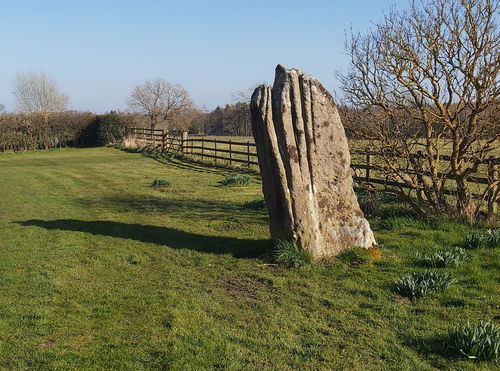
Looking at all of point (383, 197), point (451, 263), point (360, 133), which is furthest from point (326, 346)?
point (383, 197)

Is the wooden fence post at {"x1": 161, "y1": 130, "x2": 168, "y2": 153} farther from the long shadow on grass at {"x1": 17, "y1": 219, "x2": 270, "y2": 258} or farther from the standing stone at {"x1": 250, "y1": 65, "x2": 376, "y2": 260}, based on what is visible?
the standing stone at {"x1": 250, "y1": 65, "x2": 376, "y2": 260}

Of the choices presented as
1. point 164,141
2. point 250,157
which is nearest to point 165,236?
point 250,157

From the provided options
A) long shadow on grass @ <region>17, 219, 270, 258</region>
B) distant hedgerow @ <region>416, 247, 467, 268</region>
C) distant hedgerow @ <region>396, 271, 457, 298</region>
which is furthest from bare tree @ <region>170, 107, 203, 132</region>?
distant hedgerow @ <region>396, 271, 457, 298</region>

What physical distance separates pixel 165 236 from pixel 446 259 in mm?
5346

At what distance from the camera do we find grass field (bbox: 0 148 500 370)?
451cm

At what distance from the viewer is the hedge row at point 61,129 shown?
111 feet

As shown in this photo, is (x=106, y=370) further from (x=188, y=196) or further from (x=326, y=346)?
(x=188, y=196)

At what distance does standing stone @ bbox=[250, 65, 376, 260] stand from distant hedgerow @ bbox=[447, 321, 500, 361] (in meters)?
3.04

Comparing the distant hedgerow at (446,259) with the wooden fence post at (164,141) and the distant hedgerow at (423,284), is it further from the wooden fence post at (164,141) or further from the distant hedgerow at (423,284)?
the wooden fence post at (164,141)

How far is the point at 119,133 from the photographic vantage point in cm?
3794

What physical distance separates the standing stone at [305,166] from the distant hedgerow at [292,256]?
4.3 inches

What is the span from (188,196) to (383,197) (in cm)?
589

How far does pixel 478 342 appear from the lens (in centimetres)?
422

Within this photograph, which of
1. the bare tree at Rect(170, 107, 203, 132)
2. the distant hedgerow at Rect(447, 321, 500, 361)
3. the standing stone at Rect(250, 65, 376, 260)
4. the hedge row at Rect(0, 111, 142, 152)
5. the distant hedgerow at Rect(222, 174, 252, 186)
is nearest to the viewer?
the distant hedgerow at Rect(447, 321, 500, 361)
